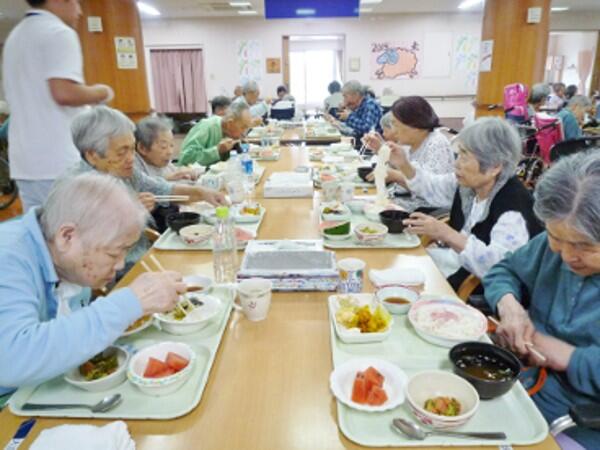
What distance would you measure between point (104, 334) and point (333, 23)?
10.1m

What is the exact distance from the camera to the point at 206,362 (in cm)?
104

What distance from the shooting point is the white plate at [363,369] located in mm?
881

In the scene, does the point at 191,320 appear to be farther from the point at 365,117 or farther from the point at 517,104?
the point at 517,104

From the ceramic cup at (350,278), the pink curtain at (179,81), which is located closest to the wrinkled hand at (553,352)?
the ceramic cup at (350,278)

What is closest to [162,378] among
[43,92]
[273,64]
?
[43,92]

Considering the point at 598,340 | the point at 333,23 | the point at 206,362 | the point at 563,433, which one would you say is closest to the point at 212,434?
the point at 206,362

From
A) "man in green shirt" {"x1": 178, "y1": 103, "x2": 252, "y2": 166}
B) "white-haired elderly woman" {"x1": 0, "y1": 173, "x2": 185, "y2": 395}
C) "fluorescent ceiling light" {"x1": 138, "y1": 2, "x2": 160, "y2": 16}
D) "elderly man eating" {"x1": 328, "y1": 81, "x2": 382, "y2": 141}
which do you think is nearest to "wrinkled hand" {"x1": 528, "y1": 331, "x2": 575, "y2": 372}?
"white-haired elderly woman" {"x1": 0, "y1": 173, "x2": 185, "y2": 395}

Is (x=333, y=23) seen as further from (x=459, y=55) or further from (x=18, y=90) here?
(x=18, y=90)

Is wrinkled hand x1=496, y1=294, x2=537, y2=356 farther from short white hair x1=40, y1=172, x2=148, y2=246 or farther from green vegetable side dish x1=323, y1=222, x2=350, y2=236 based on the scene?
short white hair x1=40, y1=172, x2=148, y2=246

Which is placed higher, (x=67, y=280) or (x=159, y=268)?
(x=67, y=280)

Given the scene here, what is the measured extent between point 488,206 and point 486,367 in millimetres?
921

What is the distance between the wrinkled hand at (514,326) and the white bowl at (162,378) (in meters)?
0.86

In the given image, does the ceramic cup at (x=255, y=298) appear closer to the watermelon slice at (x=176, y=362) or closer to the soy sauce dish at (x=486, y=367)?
Result: the watermelon slice at (x=176, y=362)

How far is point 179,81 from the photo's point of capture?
33.7 feet
